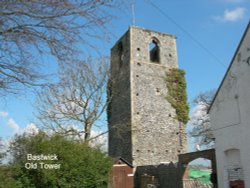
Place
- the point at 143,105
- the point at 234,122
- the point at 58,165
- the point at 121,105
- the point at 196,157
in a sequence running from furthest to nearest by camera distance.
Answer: the point at 121,105 → the point at 143,105 → the point at 196,157 → the point at 234,122 → the point at 58,165

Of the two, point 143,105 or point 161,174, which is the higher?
point 143,105

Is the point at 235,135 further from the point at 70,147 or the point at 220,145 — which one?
the point at 70,147

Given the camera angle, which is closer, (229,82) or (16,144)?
(16,144)

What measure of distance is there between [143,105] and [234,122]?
12343 mm

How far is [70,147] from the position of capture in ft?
42.7

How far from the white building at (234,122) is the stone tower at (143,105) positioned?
10074 mm

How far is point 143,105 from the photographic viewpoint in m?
25.1

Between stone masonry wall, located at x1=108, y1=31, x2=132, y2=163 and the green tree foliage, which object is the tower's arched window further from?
the green tree foliage

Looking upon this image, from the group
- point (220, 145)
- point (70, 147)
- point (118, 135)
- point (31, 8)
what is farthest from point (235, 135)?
point (118, 135)

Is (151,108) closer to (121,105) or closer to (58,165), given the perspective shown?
(121,105)

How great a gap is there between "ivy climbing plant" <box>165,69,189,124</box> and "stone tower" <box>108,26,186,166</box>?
1.46 ft

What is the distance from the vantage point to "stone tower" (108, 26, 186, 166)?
78.8 ft

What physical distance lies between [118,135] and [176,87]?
705cm

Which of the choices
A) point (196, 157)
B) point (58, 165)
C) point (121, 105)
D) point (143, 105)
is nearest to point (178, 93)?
point (143, 105)
